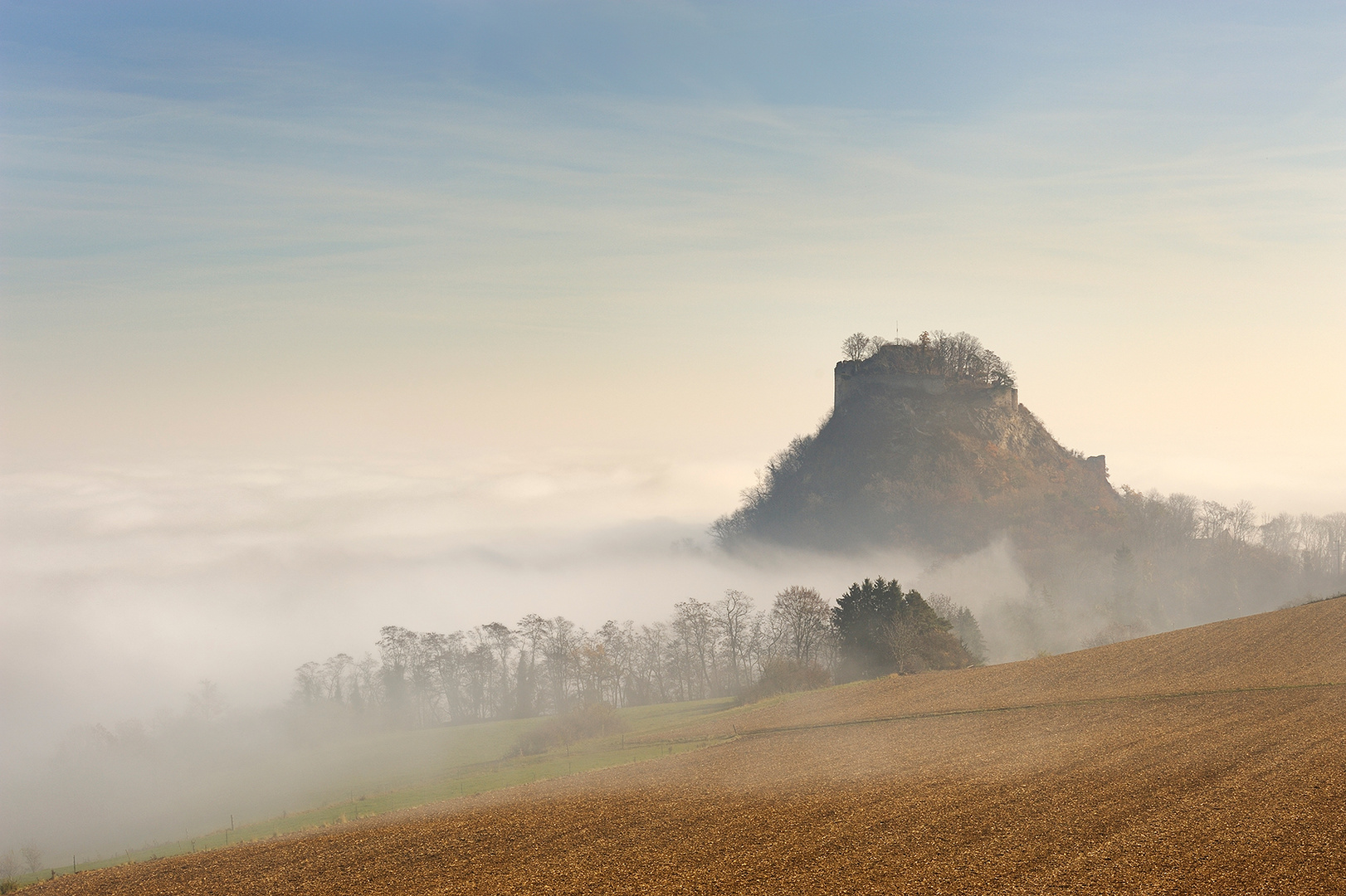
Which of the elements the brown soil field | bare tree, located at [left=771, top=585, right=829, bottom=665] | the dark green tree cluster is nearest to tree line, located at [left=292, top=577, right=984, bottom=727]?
bare tree, located at [left=771, top=585, right=829, bottom=665]

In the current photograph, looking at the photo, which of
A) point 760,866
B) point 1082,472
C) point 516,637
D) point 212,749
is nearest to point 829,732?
point 760,866

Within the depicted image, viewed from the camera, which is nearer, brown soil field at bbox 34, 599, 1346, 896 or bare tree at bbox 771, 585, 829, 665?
brown soil field at bbox 34, 599, 1346, 896

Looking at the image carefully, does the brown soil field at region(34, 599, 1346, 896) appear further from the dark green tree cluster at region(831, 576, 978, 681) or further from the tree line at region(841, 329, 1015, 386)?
the tree line at region(841, 329, 1015, 386)

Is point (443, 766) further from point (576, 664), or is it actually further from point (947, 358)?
point (947, 358)

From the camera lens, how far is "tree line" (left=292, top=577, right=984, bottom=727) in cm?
9625

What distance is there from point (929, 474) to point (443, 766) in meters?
93.4

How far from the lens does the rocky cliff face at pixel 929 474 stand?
13212 centimetres

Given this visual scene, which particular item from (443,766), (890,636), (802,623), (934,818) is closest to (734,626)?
(802,623)

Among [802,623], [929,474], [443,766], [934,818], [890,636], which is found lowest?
[443,766]

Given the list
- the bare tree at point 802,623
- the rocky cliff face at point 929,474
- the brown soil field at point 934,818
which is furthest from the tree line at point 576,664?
the brown soil field at point 934,818

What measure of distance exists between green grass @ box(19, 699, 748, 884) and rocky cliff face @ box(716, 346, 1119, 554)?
203 ft

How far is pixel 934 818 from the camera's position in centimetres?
2341

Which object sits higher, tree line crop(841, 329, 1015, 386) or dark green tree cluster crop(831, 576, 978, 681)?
tree line crop(841, 329, 1015, 386)

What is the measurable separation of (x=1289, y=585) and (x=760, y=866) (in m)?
147
